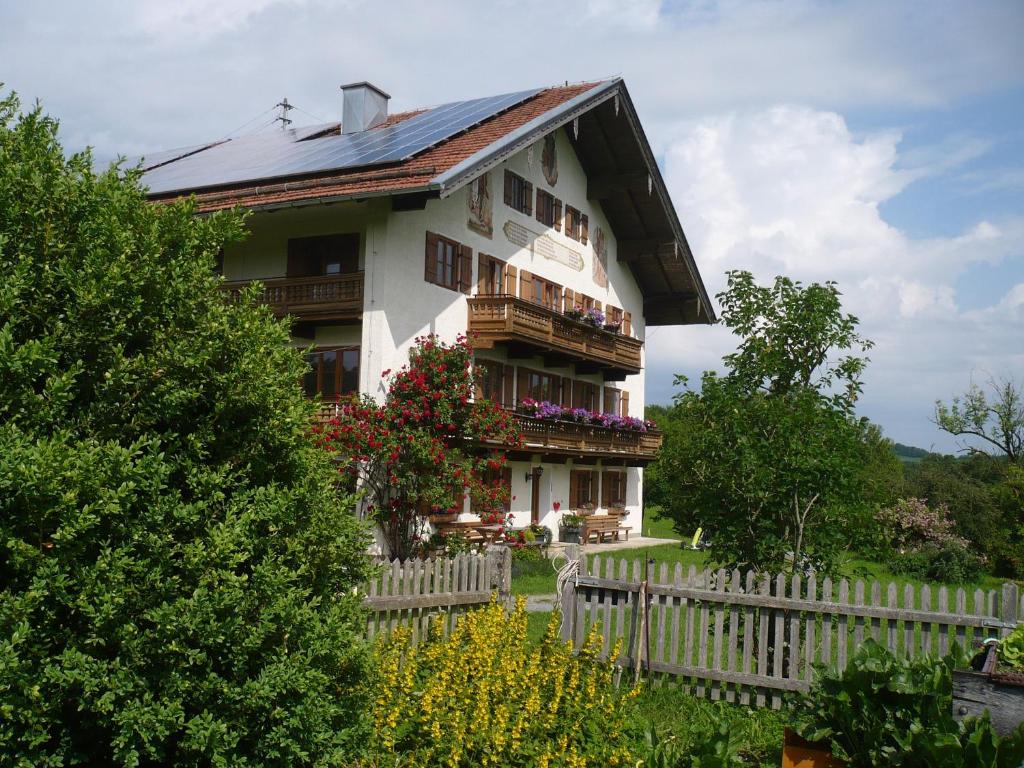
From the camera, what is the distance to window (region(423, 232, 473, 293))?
2355 cm

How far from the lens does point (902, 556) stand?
1046 inches

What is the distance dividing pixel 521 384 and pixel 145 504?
23.9m

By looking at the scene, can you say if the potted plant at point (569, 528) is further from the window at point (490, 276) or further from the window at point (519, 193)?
the window at point (519, 193)

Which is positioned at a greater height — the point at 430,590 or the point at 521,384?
the point at 521,384

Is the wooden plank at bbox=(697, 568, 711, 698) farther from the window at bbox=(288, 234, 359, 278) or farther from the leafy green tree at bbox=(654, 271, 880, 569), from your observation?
the window at bbox=(288, 234, 359, 278)

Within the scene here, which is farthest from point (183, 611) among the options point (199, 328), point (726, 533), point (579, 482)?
point (579, 482)

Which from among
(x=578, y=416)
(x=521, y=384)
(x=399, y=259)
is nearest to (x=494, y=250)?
(x=521, y=384)

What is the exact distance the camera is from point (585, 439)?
30.2 metres

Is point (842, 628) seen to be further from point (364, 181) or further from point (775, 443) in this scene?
point (364, 181)

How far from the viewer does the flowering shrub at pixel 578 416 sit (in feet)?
89.1

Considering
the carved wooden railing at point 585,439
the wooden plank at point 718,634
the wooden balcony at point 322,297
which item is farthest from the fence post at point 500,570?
the carved wooden railing at point 585,439

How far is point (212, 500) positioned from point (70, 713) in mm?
1164

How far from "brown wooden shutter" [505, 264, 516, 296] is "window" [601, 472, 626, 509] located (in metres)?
9.75

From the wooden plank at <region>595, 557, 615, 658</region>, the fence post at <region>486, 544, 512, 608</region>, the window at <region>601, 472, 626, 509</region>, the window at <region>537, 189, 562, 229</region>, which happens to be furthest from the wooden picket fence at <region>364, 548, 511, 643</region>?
the window at <region>601, 472, 626, 509</region>
